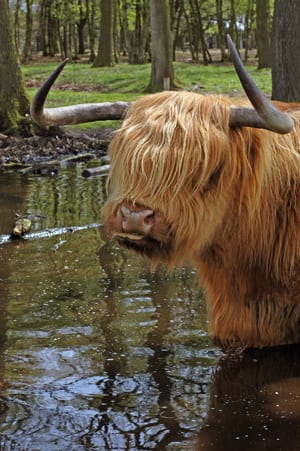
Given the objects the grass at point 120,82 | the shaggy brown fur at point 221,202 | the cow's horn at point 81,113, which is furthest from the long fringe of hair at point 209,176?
the grass at point 120,82

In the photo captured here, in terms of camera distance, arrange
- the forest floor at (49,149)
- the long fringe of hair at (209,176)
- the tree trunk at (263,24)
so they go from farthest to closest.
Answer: the tree trunk at (263,24), the forest floor at (49,149), the long fringe of hair at (209,176)

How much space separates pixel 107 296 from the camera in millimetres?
5590

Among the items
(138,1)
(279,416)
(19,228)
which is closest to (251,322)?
(279,416)

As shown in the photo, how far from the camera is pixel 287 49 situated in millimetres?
10516

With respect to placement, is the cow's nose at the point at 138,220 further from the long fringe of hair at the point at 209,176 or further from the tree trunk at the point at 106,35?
the tree trunk at the point at 106,35

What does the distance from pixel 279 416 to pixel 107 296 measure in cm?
215

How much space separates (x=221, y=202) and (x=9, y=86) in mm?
12402

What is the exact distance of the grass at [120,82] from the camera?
21469mm

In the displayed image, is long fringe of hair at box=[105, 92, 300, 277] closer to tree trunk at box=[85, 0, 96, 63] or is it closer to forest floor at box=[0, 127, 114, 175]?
→ forest floor at box=[0, 127, 114, 175]

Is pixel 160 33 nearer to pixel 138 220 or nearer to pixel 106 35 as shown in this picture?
pixel 106 35

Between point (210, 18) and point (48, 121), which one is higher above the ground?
point (210, 18)

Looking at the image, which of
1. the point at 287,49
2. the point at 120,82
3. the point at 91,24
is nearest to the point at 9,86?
the point at 287,49

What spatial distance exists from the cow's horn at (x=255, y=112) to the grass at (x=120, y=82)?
16473 mm

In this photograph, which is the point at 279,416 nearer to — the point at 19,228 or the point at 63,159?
the point at 19,228
